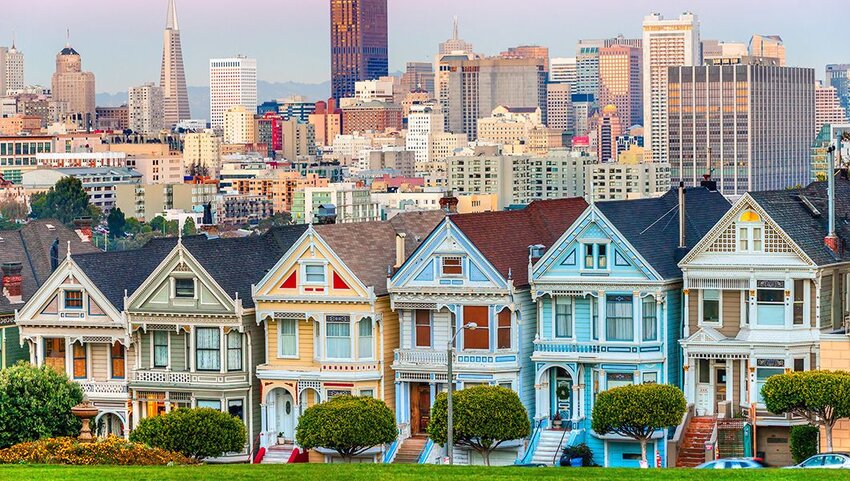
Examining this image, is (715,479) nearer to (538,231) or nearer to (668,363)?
(668,363)

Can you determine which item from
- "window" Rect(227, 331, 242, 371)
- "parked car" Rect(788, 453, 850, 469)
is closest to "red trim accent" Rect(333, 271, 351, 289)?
"window" Rect(227, 331, 242, 371)

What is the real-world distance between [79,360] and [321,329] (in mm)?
6638

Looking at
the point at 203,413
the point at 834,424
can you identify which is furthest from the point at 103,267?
the point at 834,424

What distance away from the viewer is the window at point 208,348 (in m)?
54.6

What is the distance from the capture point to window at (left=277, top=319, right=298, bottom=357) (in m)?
54.1

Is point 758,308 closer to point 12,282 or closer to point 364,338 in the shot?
point 364,338

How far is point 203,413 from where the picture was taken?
5194 cm

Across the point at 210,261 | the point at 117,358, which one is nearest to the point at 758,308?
the point at 210,261

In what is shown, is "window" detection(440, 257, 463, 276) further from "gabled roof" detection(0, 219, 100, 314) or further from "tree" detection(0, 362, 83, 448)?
"gabled roof" detection(0, 219, 100, 314)

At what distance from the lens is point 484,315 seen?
2047 inches

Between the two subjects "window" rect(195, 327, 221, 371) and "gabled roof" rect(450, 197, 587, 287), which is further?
"window" rect(195, 327, 221, 371)

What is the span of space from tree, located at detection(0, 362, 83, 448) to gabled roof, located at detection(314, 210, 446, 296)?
686cm

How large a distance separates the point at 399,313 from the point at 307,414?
324cm

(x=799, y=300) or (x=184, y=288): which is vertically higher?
(x=184, y=288)
